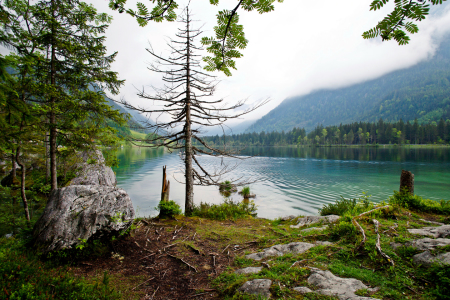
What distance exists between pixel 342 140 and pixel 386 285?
437ft

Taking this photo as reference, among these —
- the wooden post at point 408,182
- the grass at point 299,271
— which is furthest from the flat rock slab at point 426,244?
the wooden post at point 408,182

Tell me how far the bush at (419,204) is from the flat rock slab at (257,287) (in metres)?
6.83

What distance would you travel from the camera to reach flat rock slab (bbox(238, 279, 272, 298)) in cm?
306

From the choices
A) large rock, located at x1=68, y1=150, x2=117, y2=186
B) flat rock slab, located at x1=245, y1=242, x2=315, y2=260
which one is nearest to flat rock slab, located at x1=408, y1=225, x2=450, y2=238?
flat rock slab, located at x1=245, y1=242, x2=315, y2=260

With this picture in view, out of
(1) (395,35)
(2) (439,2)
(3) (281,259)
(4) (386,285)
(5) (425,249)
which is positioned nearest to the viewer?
(2) (439,2)

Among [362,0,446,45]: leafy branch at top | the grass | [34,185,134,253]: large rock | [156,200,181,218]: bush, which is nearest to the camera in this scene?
[362,0,446,45]: leafy branch at top

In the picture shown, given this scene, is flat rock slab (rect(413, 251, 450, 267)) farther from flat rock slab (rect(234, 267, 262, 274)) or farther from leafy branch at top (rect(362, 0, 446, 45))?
leafy branch at top (rect(362, 0, 446, 45))

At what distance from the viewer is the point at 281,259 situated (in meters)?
4.17

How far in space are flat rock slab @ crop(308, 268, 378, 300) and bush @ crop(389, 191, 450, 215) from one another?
5.98 metres

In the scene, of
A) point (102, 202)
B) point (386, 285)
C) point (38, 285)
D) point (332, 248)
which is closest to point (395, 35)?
point (386, 285)

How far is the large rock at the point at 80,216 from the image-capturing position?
15.0 ft

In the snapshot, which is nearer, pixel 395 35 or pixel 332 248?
pixel 395 35

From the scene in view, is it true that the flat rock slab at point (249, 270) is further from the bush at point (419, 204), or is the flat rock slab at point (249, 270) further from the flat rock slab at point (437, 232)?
the bush at point (419, 204)

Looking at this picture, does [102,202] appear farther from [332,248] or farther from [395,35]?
[395,35]
